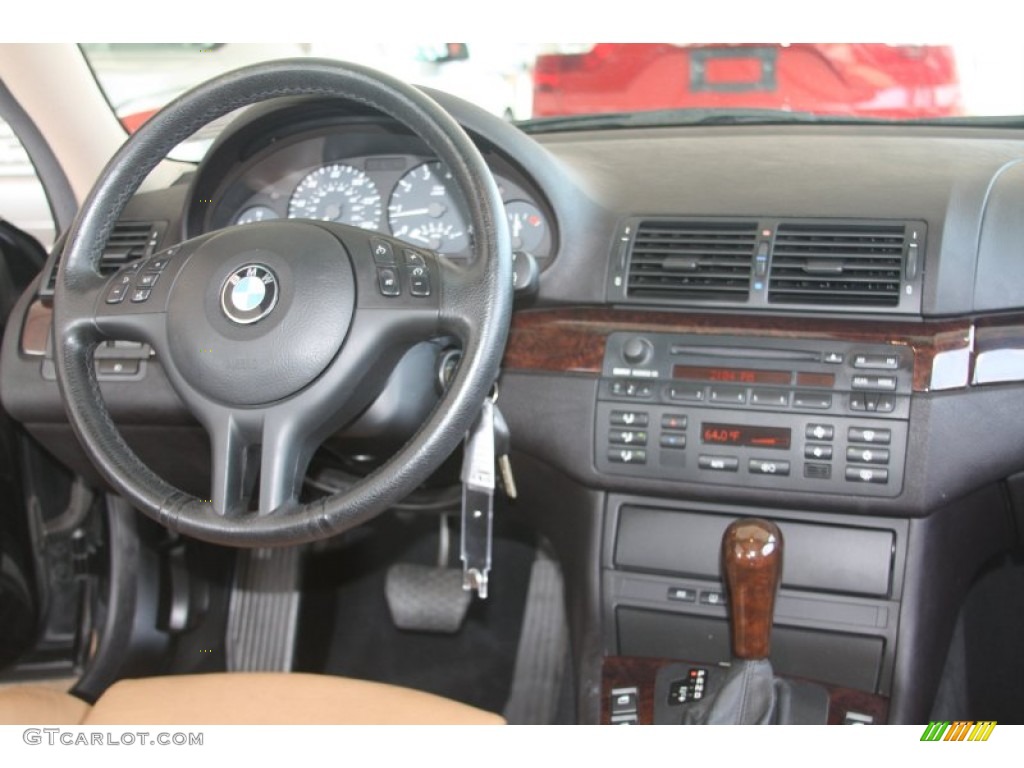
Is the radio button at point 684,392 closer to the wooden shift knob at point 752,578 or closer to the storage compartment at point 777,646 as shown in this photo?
the wooden shift knob at point 752,578

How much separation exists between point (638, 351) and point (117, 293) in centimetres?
71

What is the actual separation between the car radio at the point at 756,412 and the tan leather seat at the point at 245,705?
466 millimetres

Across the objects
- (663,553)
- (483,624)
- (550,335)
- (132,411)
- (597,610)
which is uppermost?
(550,335)

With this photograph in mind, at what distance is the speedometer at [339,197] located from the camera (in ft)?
5.56

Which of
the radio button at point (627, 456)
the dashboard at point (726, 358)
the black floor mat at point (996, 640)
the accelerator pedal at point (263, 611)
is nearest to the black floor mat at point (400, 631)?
the accelerator pedal at point (263, 611)

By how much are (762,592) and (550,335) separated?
48 centimetres

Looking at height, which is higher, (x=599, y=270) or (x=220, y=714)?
(x=599, y=270)

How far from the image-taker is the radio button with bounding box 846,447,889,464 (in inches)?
57.2

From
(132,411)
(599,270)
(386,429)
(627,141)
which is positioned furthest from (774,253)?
(132,411)

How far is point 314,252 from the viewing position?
1.22 metres

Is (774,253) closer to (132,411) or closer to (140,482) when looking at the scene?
(140,482)

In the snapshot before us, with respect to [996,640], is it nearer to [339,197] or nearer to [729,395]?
[729,395]

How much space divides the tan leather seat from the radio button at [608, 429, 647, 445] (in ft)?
1.48

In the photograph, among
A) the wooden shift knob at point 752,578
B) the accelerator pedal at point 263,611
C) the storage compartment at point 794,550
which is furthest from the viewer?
the accelerator pedal at point 263,611
